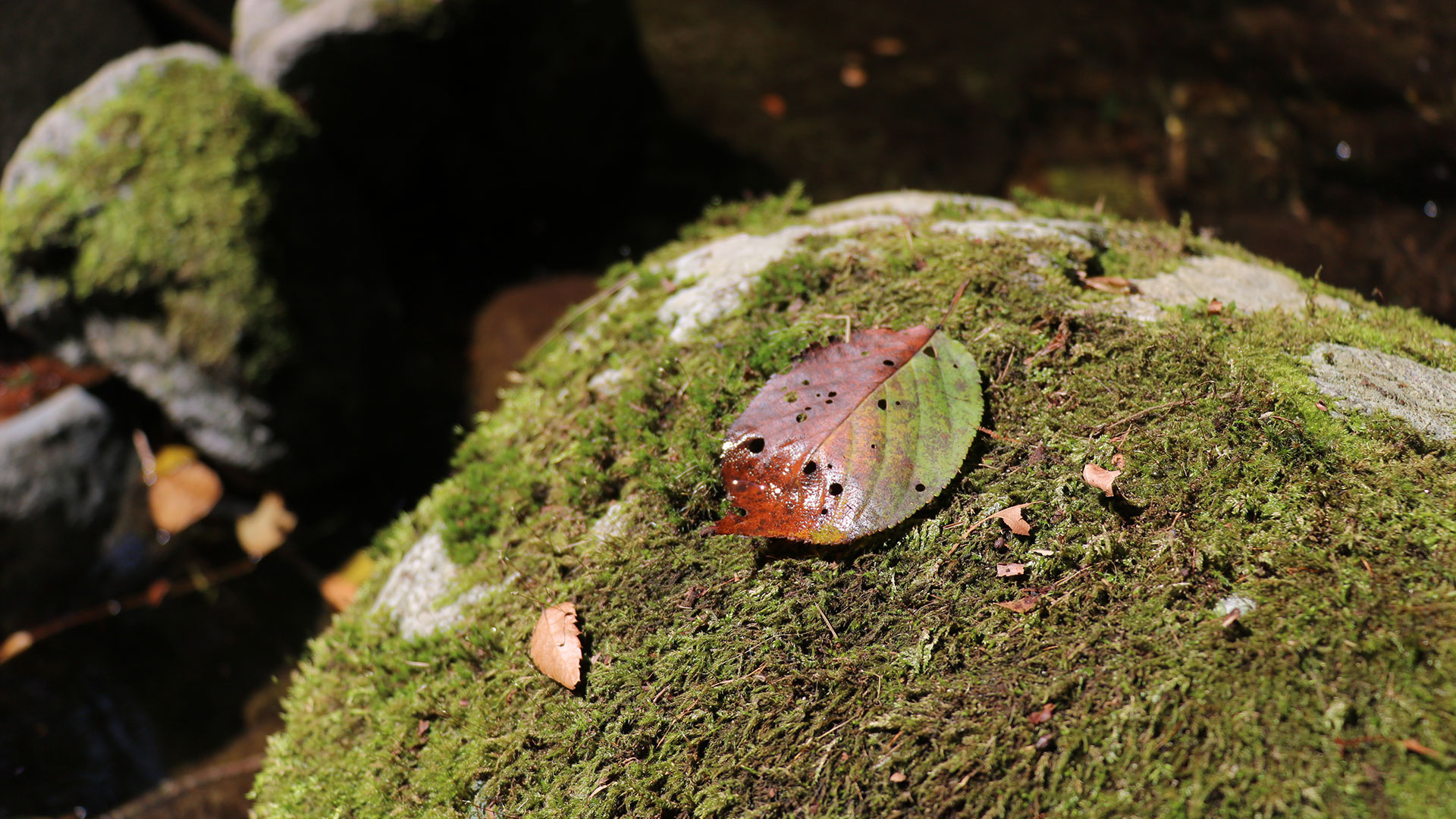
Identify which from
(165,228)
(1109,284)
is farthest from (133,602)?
(1109,284)

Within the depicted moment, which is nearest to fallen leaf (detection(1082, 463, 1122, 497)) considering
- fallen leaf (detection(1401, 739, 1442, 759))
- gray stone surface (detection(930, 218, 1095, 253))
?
fallen leaf (detection(1401, 739, 1442, 759))

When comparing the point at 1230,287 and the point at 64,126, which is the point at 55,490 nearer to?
the point at 64,126

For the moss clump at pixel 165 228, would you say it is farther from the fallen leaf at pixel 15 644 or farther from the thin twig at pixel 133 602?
the fallen leaf at pixel 15 644

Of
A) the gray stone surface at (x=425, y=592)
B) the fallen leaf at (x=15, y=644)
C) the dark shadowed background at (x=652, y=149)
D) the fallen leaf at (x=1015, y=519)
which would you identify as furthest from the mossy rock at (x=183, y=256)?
the fallen leaf at (x=1015, y=519)

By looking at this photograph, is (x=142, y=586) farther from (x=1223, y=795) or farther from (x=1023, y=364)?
(x=1223, y=795)

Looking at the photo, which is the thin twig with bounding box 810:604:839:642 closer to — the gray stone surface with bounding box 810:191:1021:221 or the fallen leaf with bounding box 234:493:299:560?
the gray stone surface with bounding box 810:191:1021:221

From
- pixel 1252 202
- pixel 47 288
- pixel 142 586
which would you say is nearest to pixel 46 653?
pixel 142 586
